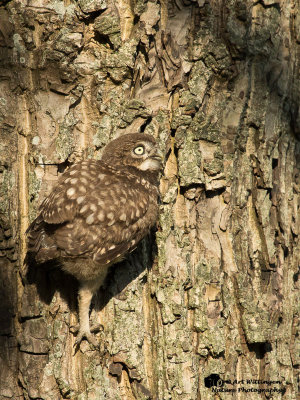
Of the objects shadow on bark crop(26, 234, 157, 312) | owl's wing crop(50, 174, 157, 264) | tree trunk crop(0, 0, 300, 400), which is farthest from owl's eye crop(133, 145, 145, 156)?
shadow on bark crop(26, 234, 157, 312)

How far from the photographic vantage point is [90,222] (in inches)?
125

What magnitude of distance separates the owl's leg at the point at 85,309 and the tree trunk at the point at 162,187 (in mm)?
88

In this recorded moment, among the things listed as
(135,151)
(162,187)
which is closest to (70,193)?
(135,151)

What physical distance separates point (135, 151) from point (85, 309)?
1.15 m

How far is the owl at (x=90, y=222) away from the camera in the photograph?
3.17 meters

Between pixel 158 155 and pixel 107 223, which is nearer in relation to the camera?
pixel 107 223

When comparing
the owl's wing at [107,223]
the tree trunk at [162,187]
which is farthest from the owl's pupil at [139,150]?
the owl's wing at [107,223]

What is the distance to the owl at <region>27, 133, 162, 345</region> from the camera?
317cm

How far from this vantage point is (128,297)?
342cm

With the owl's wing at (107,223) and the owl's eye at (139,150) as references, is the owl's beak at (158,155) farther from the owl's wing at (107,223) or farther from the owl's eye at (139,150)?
the owl's wing at (107,223)

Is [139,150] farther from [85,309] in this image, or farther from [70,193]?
[85,309]

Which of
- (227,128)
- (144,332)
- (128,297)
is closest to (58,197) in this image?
(128,297)

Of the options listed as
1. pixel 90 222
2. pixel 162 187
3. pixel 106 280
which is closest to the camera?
pixel 90 222

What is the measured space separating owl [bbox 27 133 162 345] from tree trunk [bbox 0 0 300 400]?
0.42 ft
